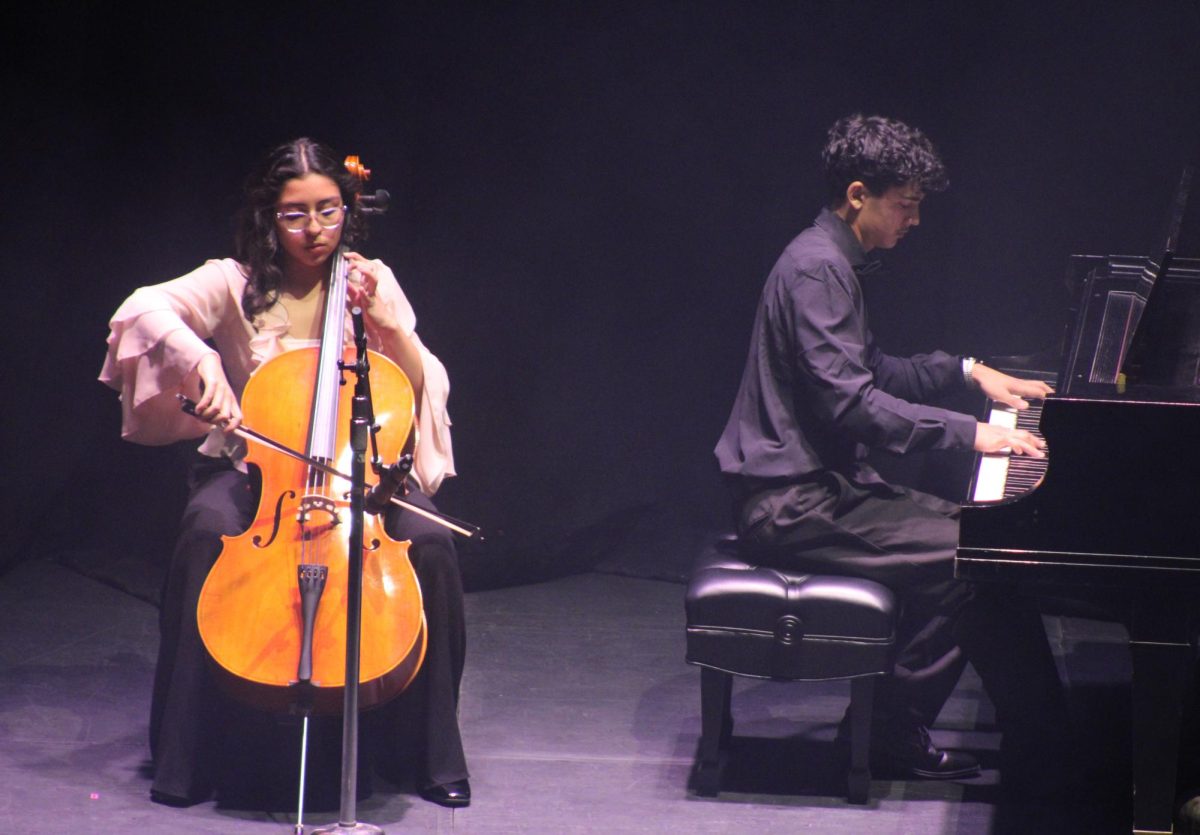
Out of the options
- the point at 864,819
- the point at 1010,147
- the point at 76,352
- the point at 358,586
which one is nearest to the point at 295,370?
the point at 358,586

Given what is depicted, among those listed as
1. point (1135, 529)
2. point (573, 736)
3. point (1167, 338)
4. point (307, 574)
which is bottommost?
point (573, 736)

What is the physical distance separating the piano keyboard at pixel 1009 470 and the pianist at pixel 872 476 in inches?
3.6

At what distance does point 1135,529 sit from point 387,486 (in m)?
1.28

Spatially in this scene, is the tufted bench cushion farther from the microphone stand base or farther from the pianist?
the microphone stand base

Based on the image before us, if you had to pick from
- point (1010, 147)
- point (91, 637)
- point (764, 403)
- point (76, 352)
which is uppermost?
point (1010, 147)

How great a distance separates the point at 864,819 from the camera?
321cm

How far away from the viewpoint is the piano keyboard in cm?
331

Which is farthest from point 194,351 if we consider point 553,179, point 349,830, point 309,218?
point 553,179

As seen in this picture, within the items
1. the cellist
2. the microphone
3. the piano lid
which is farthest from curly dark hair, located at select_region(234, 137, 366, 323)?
the piano lid

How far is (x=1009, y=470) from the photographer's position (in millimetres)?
3383

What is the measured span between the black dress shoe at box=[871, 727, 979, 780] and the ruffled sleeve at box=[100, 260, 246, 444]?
1622 mm

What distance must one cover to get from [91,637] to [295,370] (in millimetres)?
1675

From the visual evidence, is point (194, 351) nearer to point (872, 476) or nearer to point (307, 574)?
point (307, 574)

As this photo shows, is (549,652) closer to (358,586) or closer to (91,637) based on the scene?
(91,637)
